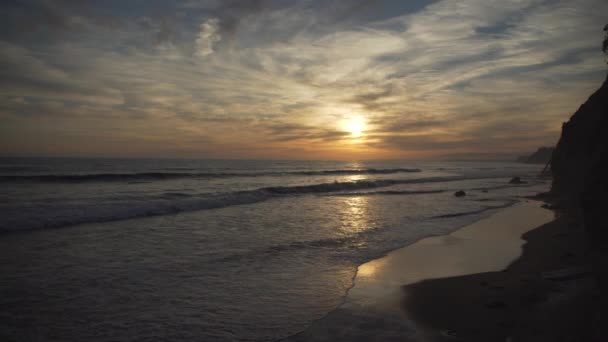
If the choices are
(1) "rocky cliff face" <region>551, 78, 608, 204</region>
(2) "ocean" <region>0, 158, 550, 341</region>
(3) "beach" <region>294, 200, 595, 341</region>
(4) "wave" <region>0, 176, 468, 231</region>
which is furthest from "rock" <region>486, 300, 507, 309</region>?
(4) "wave" <region>0, 176, 468, 231</region>

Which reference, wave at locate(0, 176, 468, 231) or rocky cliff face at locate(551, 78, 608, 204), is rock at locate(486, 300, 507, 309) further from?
wave at locate(0, 176, 468, 231)

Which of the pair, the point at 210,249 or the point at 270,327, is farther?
the point at 210,249

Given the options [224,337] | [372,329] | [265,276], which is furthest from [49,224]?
[372,329]

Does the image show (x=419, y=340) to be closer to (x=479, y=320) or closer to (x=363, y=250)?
(x=479, y=320)

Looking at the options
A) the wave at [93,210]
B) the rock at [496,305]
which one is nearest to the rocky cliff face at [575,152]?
the rock at [496,305]

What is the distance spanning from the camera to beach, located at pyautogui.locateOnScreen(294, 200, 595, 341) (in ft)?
16.4

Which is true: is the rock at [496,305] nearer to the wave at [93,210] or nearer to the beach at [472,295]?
the beach at [472,295]

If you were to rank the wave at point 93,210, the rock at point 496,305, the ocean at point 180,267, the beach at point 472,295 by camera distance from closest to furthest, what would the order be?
the beach at point 472,295 < the ocean at point 180,267 < the rock at point 496,305 < the wave at point 93,210

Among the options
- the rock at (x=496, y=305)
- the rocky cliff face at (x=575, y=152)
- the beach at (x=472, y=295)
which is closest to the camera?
the beach at (x=472, y=295)

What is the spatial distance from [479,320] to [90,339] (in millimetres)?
6051

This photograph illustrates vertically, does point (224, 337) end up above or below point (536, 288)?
below

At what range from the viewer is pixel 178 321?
5.59 metres

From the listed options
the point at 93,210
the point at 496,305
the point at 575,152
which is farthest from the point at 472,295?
the point at 575,152

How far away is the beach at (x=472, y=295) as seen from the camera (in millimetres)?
5000
